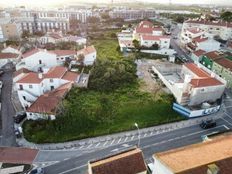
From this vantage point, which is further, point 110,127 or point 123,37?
point 123,37

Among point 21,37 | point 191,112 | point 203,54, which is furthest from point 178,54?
point 21,37

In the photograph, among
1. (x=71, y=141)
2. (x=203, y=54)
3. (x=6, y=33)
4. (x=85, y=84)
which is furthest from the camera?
(x=6, y=33)

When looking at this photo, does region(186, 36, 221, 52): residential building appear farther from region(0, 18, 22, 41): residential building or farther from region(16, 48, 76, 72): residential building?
region(0, 18, 22, 41): residential building

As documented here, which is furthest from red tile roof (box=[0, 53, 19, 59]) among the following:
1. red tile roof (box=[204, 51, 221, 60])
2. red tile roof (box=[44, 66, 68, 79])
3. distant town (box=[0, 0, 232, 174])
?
red tile roof (box=[204, 51, 221, 60])

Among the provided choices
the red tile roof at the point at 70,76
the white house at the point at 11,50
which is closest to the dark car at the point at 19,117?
the red tile roof at the point at 70,76

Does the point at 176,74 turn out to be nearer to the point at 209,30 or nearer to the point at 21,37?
the point at 209,30

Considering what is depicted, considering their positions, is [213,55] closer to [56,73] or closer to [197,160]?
[56,73]

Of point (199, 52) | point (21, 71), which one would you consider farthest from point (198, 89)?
point (21, 71)
